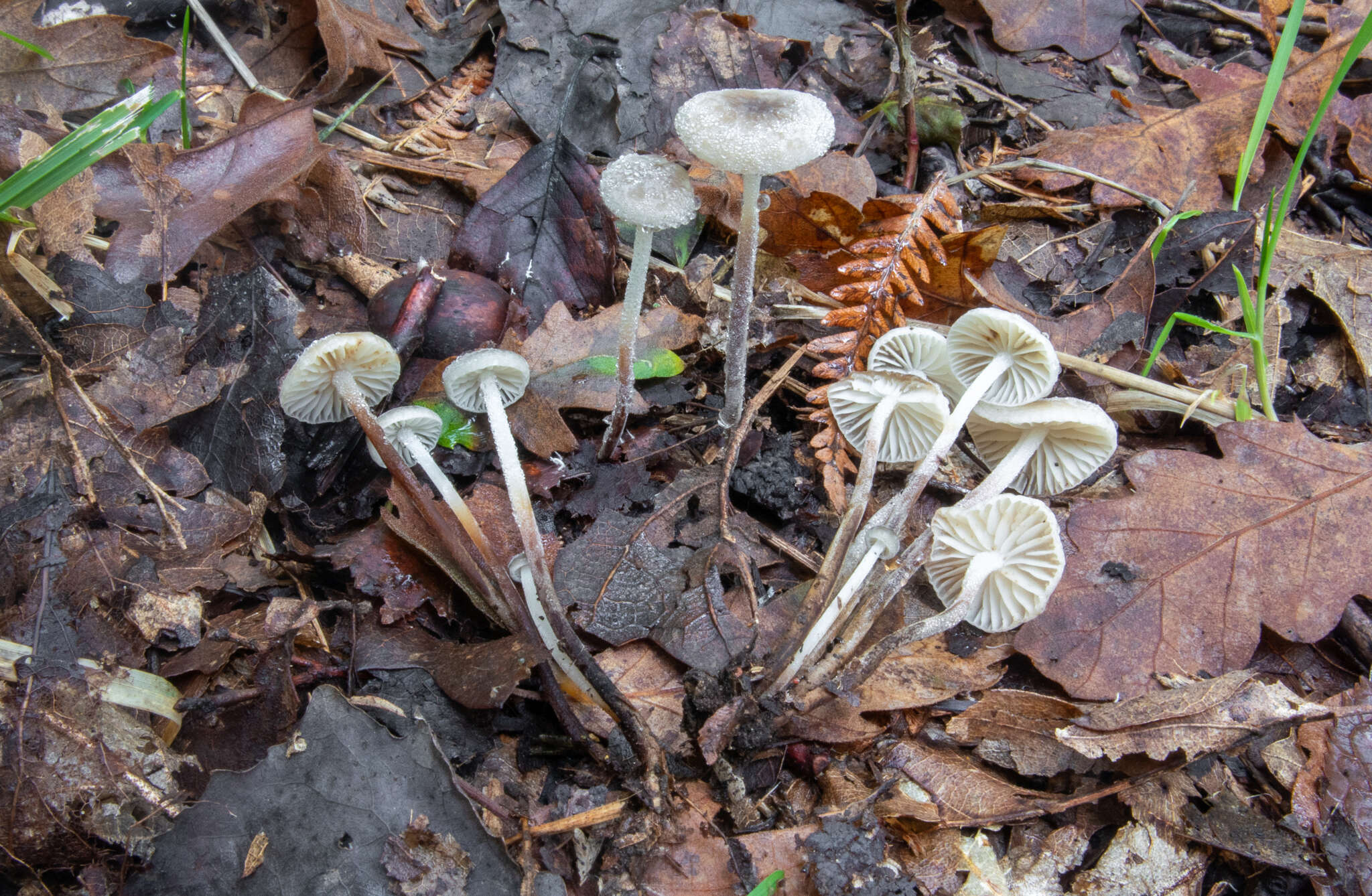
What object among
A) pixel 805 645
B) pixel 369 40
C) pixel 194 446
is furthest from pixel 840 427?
pixel 369 40

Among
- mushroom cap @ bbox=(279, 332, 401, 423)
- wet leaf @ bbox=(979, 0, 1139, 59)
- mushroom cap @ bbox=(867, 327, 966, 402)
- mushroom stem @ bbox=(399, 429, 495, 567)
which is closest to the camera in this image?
mushroom cap @ bbox=(279, 332, 401, 423)

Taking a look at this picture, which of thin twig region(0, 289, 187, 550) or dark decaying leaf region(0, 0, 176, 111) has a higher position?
dark decaying leaf region(0, 0, 176, 111)

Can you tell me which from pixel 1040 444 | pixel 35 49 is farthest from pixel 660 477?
pixel 35 49

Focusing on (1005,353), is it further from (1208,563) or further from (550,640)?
(550,640)

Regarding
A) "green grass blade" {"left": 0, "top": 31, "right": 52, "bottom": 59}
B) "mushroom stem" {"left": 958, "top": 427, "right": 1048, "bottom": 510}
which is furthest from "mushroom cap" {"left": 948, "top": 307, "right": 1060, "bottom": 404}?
"green grass blade" {"left": 0, "top": 31, "right": 52, "bottom": 59}

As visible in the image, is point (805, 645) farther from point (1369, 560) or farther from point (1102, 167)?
point (1102, 167)

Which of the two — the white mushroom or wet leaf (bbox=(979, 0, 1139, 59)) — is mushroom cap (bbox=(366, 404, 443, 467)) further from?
wet leaf (bbox=(979, 0, 1139, 59))
